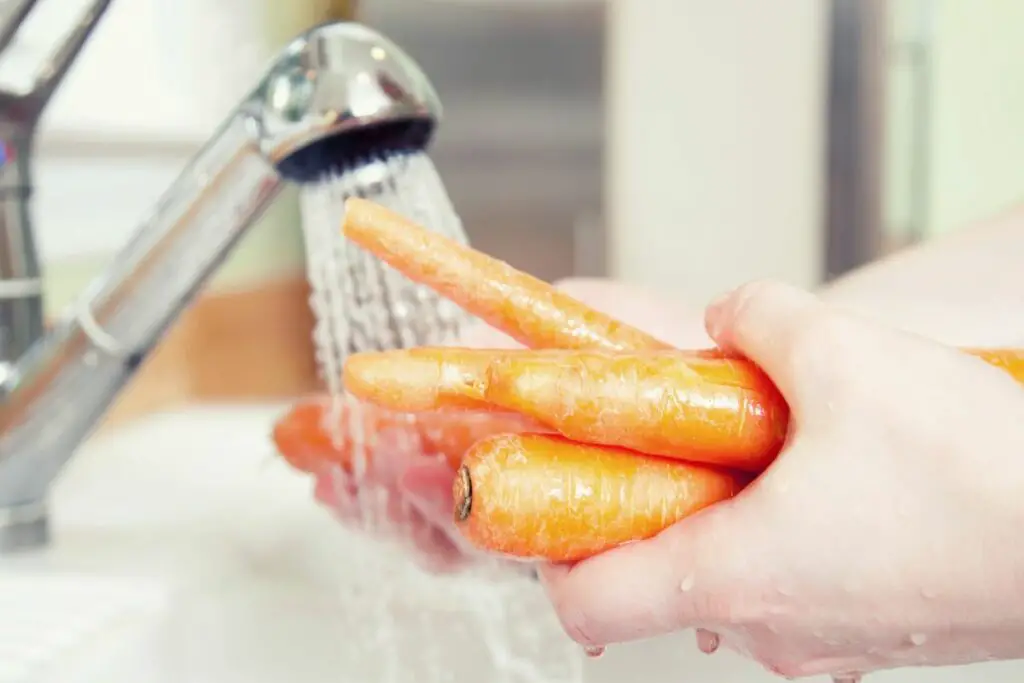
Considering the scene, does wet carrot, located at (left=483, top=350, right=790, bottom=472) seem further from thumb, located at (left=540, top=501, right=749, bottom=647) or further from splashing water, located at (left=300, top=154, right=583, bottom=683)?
splashing water, located at (left=300, top=154, right=583, bottom=683)

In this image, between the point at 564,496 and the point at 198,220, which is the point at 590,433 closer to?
the point at 564,496

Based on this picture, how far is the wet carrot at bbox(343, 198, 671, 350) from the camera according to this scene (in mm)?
375

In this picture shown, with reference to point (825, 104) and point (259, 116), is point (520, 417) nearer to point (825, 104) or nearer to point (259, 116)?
point (259, 116)

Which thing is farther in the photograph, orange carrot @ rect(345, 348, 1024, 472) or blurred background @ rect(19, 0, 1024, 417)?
blurred background @ rect(19, 0, 1024, 417)

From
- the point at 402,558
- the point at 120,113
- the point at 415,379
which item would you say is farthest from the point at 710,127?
the point at 415,379

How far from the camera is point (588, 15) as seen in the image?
1.36 m

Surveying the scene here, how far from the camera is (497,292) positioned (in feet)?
1.24

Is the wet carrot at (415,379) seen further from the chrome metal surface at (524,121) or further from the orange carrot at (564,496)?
the chrome metal surface at (524,121)

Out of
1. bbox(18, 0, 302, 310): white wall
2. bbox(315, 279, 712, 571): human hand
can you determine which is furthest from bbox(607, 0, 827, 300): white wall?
bbox(315, 279, 712, 571): human hand

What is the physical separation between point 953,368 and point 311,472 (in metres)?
0.34

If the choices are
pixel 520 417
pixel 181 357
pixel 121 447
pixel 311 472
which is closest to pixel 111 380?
pixel 311 472

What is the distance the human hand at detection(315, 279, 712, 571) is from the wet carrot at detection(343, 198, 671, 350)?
0.10m

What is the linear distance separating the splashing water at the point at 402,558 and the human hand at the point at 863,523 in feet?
0.64

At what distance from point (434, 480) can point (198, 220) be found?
0.16m
